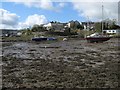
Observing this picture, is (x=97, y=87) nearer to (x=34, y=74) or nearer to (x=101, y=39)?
(x=34, y=74)

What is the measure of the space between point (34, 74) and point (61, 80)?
3068 mm

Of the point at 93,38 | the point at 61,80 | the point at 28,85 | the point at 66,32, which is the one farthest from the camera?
the point at 66,32

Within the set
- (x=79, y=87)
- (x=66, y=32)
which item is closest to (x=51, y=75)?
(x=79, y=87)

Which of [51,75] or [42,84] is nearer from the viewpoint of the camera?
[42,84]

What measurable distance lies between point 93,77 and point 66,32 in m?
115

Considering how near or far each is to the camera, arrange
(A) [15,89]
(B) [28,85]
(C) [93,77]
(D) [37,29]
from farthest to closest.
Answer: (D) [37,29] → (C) [93,77] → (B) [28,85] → (A) [15,89]

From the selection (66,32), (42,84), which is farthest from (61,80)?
(66,32)

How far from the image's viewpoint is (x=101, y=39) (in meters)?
68.8

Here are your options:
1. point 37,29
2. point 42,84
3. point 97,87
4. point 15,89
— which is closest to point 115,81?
point 97,87

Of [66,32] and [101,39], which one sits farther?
[66,32]

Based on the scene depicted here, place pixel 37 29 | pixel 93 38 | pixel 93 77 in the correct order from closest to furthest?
pixel 93 77
pixel 93 38
pixel 37 29

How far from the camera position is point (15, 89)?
1217 centimetres

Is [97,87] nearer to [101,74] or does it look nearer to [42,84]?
[42,84]

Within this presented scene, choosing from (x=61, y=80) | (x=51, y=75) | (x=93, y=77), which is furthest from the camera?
(x=51, y=75)
